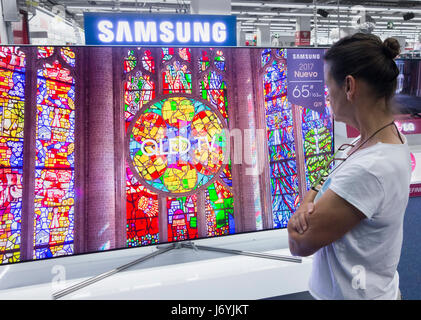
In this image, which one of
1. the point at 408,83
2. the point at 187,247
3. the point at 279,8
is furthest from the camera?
the point at 279,8

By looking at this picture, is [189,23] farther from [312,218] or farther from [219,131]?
[312,218]

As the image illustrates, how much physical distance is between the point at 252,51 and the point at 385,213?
1311mm

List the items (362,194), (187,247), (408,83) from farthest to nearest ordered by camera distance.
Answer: (408,83), (187,247), (362,194)

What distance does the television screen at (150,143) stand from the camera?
156cm

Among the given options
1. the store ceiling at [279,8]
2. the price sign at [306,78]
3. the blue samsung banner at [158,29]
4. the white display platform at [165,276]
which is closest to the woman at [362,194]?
the white display platform at [165,276]

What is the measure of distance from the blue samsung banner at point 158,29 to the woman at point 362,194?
121cm

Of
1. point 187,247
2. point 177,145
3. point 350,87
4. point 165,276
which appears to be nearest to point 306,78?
point 177,145

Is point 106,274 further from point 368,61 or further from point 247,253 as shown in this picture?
point 368,61

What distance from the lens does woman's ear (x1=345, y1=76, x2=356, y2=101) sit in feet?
2.87

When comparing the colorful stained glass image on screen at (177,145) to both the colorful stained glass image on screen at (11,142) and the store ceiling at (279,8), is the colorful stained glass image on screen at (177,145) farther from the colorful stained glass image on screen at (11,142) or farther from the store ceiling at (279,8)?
the store ceiling at (279,8)

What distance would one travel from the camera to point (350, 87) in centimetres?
88

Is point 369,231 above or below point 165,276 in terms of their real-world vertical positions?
above

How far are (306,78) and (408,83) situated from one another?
1.04 m

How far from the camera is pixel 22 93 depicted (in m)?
1.55
